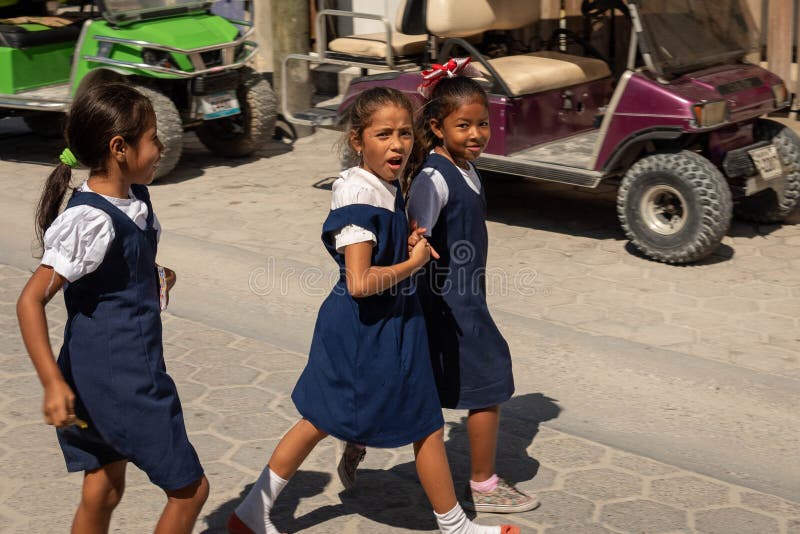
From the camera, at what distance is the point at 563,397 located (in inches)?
191

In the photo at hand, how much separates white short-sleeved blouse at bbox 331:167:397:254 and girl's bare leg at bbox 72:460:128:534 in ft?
2.94

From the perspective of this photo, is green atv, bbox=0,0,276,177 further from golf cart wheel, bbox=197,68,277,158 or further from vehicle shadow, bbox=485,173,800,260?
vehicle shadow, bbox=485,173,800,260

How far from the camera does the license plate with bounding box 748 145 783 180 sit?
6.81 metres

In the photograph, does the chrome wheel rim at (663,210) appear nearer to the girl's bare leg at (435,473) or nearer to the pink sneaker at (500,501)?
the pink sneaker at (500,501)

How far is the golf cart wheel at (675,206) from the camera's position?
6.46 m

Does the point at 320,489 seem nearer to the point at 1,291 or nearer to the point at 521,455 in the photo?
the point at 521,455

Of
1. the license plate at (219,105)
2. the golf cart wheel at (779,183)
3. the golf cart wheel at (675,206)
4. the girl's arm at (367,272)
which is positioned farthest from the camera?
the license plate at (219,105)

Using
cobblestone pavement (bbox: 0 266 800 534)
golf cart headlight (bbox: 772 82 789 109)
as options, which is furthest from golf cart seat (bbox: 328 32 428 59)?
cobblestone pavement (bbox: 0 266 800 534)

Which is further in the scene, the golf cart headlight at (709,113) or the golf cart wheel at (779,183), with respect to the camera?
the golf cart wheel at (779,183)

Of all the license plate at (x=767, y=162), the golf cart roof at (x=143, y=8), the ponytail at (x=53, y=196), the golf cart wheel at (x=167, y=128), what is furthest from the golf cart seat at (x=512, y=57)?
the ponytail at (x=53, y=196)

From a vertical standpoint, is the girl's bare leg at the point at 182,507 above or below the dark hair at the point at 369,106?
below

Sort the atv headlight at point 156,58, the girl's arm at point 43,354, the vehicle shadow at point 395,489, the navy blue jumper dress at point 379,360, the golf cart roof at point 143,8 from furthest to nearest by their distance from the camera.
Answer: the golf cart roof at point 143,8
the atv headlight at point 156,58
the vehicle shadow at point 395,489
the navy blue jumper dress at point 379,360
the girl's arm at point 43,354

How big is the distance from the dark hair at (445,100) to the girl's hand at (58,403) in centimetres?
143

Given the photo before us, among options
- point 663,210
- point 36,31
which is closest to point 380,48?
point 663,210
